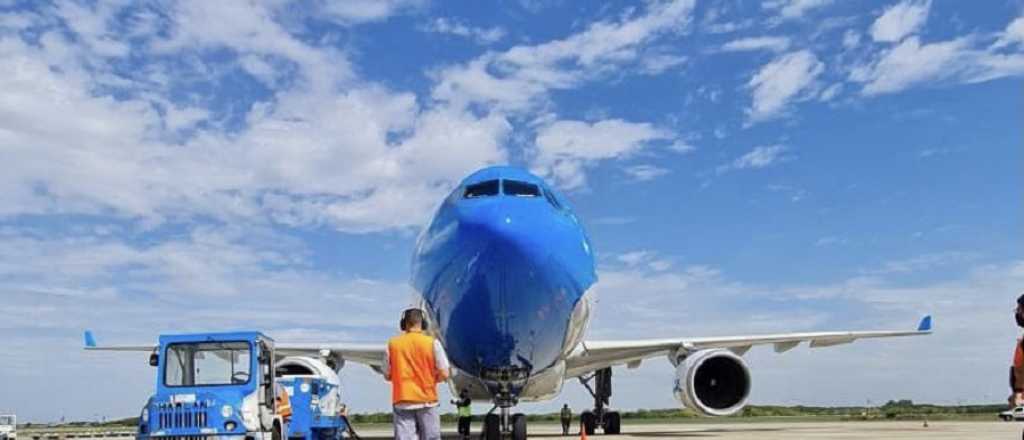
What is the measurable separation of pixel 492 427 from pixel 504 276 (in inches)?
117

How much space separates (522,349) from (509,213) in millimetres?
2210

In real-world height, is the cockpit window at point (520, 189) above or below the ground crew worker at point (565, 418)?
above

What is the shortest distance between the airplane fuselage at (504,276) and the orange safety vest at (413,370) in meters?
4.58

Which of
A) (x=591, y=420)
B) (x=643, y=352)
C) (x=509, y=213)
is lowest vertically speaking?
(x=591, y=420)

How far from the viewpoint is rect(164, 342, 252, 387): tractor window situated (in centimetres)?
1073

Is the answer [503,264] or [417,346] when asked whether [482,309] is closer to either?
[503,264]

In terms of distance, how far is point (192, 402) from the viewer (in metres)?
10.2

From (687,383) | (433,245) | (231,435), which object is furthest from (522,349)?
(687,383)

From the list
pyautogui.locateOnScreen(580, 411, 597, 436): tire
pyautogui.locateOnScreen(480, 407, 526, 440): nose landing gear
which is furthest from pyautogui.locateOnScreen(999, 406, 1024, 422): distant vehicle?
pyautogui.locateOnScreen(580, 411, 597, 436): tire

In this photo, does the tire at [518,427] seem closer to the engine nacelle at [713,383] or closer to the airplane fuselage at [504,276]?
the airplane fuselage at [504,276]

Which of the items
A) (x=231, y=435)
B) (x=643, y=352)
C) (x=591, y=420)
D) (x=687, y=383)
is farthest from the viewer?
(x=591, y=420)

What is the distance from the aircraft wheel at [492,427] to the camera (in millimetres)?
13781

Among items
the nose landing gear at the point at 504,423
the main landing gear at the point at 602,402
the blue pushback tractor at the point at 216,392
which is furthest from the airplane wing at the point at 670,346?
the blue pushback tractor at the point at 216,392

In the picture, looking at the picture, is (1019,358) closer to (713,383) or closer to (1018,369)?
(1018,369)
